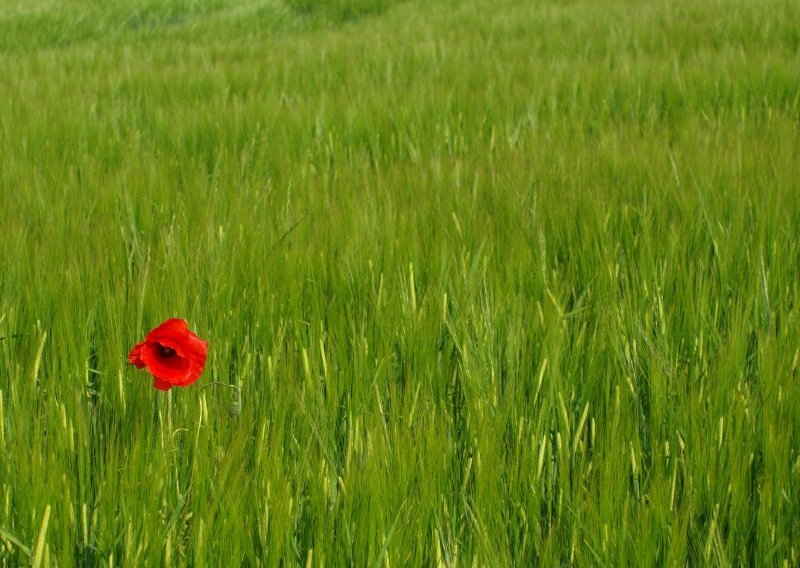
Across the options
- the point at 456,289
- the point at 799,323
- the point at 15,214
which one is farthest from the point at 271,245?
the point at 799,323

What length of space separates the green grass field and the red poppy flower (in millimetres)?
55

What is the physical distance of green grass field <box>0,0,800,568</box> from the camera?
74 centimetres

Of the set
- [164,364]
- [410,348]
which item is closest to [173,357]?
[164,364]

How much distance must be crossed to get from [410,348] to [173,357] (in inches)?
12.0

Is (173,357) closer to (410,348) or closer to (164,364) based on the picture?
(164,364)

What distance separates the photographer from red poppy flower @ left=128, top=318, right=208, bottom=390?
0.81m

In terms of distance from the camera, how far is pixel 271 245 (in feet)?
4.63

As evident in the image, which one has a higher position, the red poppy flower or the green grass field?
the red poppy flower

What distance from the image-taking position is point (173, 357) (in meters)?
0.84

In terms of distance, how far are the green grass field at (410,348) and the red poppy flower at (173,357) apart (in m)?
0.05

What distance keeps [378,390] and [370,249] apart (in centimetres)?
40

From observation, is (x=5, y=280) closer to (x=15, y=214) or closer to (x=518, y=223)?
(x=15, y=214)

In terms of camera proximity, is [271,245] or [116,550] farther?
[271,245]

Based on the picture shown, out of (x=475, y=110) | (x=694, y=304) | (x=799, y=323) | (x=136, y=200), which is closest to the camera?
(x=799, y=323)
